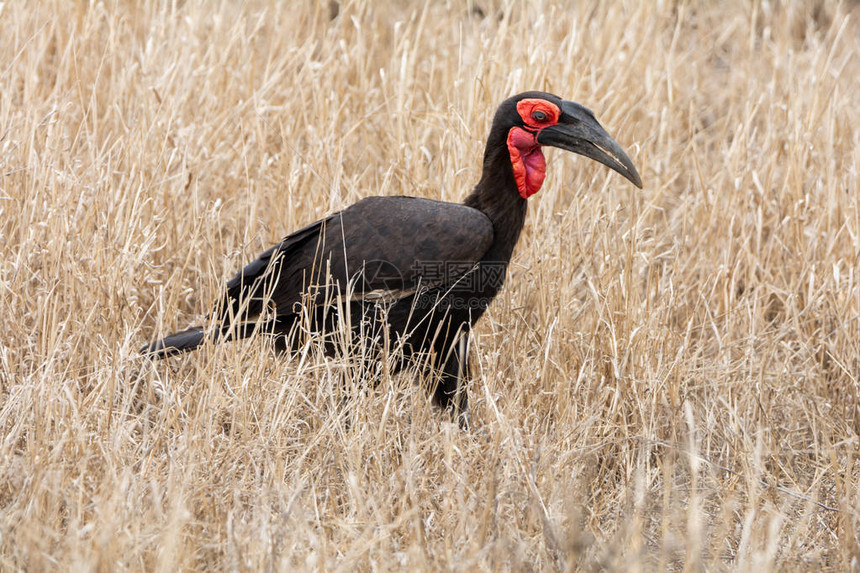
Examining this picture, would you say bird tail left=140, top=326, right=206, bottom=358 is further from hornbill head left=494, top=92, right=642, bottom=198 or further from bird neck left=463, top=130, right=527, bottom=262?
hornbill head left=494, top=92, right=642, bottom=198

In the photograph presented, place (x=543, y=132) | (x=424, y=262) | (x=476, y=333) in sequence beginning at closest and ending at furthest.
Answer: (x=424, y=262)
(x=543, y=132)
(x=476, y=333)

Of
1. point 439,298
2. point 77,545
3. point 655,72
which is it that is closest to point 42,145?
point 439,298

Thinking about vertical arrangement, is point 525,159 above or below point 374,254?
above

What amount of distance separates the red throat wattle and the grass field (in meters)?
0.41

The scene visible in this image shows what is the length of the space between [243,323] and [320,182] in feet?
2.99

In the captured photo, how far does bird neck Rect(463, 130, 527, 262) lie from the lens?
131 inches

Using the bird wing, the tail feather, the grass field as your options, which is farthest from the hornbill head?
the tail feather

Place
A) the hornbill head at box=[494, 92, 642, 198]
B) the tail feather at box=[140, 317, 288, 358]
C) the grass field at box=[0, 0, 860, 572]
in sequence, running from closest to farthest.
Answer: the grass field at box=[0, 0, 860, 572] < the tail feather at box=[140, 317, 288, 358] < the hornbill head at box=[494, 92, 642, 198]

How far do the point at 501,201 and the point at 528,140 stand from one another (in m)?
0.23

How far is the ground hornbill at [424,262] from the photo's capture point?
321 centimetres

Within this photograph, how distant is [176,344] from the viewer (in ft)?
10.6

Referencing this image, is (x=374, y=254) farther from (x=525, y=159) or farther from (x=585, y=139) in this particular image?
(x=585, y=139)

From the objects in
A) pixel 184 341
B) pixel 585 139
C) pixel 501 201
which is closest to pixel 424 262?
pixel 501 201

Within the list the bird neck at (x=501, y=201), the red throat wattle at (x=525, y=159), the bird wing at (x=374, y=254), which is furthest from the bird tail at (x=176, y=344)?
the red throat wattle at (x=525, y=159)
